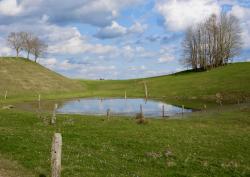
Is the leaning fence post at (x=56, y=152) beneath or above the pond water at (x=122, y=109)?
beneath

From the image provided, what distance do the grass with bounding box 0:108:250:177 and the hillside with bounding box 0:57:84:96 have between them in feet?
282

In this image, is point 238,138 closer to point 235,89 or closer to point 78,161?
point 78,161

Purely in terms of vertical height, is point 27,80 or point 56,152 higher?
point 27,80

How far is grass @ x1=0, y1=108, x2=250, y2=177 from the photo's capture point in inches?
875

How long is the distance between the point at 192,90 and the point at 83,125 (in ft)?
236

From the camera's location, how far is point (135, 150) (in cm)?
2820

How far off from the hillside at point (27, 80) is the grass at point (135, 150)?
86.0 meters

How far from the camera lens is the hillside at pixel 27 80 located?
127188 mm

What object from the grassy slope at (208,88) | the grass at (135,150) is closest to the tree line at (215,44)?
the grassy slope at (208,88)

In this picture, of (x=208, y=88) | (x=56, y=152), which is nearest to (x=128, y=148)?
(x=56, y=152)

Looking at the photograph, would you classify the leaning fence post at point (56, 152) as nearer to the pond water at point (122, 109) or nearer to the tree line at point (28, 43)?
the pond water at point (122, 109)

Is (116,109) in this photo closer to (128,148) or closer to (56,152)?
(128,148)

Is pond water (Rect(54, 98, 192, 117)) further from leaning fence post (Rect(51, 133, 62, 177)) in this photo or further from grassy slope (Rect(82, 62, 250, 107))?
leaning fence post (Rect(51, 133, 62, 177))

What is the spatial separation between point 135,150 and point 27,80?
118m
